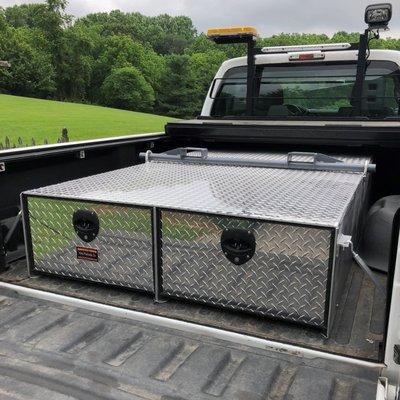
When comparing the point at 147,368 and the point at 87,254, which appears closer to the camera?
the point at 147,368

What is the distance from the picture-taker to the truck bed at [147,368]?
1.64m

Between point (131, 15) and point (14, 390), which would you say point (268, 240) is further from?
point (131, 15)

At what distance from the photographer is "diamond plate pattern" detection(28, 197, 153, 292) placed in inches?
86.7

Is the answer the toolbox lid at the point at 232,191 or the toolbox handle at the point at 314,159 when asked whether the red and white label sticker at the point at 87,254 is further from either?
the toolbox handle at the point at 314,159

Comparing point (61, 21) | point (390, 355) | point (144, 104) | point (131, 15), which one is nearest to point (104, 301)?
point (390, 355)

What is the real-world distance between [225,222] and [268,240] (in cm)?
20

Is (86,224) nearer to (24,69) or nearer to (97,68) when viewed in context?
(24,69)

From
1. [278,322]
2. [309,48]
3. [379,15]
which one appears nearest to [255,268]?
[278,322]

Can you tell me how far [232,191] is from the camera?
249 cm

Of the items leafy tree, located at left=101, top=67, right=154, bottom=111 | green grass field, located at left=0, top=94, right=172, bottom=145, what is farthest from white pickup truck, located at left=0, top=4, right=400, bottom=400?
leafy tree, located at left=101, top=67, right=154, bottom=111

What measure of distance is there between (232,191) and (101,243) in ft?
2.41

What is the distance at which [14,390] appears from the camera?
5.47ft

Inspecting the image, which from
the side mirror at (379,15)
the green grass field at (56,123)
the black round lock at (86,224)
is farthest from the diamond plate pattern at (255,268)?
the green grass field at (56,123)

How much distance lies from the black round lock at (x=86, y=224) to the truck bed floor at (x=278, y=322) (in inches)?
11.4
